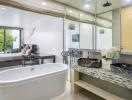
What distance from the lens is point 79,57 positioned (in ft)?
11.8

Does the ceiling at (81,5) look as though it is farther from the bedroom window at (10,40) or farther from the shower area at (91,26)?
the bedroom window at (10,40)

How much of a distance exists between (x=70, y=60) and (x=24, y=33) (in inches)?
171

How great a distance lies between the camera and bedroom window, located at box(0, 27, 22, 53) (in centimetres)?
698

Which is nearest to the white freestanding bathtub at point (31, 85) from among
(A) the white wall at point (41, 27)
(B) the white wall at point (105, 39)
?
(B) the white wall at point (105, 39)

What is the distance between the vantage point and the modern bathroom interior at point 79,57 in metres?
2.17

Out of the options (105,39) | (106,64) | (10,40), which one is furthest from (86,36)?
(10,40)

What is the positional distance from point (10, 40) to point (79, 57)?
5255mm

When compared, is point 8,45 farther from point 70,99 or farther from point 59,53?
point 70,99

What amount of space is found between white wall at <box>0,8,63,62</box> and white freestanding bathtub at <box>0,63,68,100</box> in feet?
6.47

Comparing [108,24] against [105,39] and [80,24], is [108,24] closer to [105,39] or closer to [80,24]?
[105,39]

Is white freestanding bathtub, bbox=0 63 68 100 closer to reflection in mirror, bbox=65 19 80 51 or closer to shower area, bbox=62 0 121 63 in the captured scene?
shower area, bbox=62 0 121 63

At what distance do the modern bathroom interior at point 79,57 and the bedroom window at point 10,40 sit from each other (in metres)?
2.68

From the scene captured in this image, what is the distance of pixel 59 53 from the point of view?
4.70m

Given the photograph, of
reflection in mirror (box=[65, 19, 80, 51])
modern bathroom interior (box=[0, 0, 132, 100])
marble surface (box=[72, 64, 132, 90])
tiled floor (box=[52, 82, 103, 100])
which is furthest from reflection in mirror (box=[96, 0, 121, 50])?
tiled floor (box=[52, 82, 103, 100])
